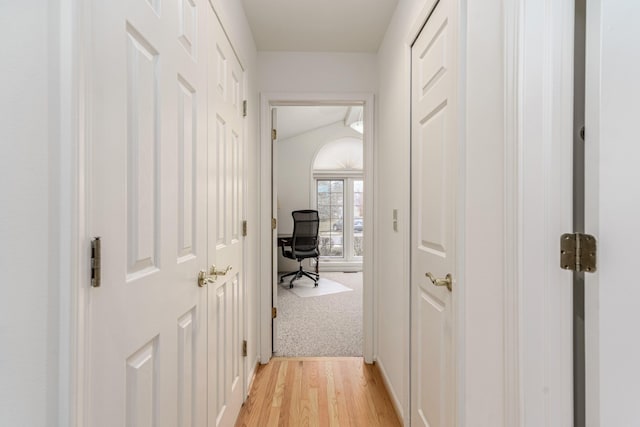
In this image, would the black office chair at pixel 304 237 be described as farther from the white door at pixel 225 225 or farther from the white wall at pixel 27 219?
the white wall at pixel 27 219

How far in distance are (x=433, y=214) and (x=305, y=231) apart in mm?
3974

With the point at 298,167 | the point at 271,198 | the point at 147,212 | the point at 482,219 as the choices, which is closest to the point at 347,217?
the point at 298,167

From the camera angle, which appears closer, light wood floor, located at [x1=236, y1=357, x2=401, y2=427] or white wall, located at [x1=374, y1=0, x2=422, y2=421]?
white wall, located at [x1=374, y1=0, x2=422, y2=421]

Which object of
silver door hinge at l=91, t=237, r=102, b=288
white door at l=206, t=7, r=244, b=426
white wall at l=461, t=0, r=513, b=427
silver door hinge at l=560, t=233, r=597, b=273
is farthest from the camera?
white door at l=206, t=7, r=244, b=426

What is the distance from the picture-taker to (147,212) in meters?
0.86

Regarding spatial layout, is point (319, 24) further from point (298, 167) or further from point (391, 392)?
point (298, 167)

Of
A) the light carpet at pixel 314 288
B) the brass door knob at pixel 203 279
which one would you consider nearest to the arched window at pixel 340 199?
the light carpet at pixel 314 288

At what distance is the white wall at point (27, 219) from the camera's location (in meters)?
0.49

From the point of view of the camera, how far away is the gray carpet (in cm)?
286

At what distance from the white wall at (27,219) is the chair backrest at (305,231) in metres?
4.67

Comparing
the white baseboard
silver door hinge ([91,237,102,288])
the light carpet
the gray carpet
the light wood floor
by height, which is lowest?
the light wood floor

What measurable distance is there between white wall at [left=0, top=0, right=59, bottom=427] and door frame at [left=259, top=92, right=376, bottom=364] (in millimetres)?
2015

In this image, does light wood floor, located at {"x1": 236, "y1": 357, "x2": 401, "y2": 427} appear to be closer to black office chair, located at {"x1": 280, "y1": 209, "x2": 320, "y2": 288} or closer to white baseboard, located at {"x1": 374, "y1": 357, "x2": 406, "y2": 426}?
white baseboard, located at {"x1": 374, "y1": 357, "x2": 406, "y2": 426}

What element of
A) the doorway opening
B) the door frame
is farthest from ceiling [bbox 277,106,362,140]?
the door frame
